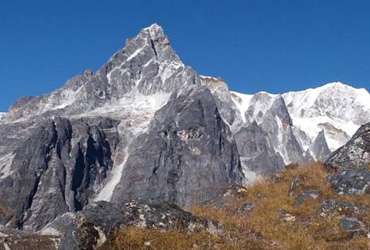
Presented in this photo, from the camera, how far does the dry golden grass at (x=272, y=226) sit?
16547 millimetres

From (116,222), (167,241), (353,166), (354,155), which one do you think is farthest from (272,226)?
(354,155)

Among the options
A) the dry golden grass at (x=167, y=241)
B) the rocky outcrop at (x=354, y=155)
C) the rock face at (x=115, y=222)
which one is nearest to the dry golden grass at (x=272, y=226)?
the dry golden grass at (x=167, y=241)

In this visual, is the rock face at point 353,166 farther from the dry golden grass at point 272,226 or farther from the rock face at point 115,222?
the rock face at point 115,222

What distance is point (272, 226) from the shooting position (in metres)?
20.9

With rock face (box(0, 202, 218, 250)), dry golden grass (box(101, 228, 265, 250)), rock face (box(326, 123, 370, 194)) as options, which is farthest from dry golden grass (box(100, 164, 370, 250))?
rock face (box(326, 123, 370, 194))

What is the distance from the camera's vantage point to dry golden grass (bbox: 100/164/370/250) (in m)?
16.5

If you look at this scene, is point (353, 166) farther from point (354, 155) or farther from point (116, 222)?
point (116, 222)

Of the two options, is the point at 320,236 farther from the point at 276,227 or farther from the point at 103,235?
Result: the point at 103,235

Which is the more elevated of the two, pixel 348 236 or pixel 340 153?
pixel 340 153

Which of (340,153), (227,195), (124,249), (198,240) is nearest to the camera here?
(124,249)

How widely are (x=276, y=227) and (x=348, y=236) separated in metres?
1.99

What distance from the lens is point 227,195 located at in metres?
25.8

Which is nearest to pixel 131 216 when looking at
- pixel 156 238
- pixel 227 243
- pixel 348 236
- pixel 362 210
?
pixel 156 238

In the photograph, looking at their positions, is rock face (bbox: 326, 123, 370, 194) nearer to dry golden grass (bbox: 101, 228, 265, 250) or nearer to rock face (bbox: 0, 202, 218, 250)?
rock face (bbox: 0, 202, 218, 250)
